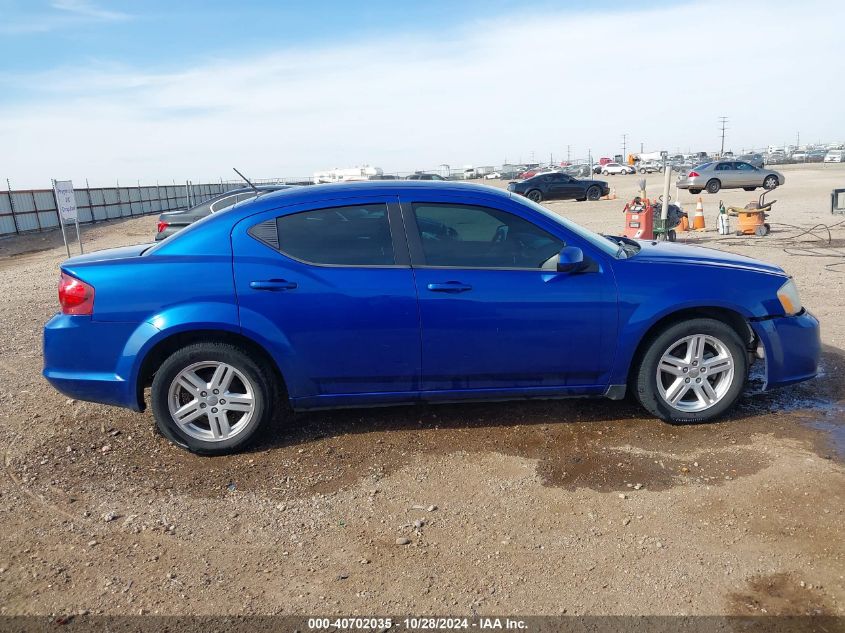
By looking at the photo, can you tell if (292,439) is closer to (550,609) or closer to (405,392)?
(405,392)

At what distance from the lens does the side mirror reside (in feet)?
13.4

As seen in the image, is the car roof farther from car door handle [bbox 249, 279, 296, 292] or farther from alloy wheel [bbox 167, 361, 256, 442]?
alloy wheel [bbox 167, 361, 256, 442]

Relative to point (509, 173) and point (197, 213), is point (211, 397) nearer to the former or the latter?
point (197, 213)

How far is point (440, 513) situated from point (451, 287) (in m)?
1.36

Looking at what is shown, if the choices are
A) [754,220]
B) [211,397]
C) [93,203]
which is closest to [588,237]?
[211,397]

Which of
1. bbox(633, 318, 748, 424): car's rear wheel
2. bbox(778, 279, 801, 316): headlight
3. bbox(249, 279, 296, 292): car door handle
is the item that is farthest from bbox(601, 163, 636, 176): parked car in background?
bbox(249, 279, 296, 292): car door handle

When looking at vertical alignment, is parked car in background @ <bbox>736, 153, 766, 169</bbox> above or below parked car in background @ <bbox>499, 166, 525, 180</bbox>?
above

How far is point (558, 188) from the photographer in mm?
32125

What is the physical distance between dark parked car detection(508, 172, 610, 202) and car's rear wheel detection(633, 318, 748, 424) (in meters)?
27.4

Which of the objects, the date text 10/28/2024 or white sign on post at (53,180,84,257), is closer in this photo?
the date text 10/28/2024

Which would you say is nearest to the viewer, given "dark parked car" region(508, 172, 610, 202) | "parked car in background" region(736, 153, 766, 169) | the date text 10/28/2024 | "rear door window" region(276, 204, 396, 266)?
the date text 10/28/2024

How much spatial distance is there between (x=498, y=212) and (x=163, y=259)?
213 cm

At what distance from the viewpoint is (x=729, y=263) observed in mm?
4473

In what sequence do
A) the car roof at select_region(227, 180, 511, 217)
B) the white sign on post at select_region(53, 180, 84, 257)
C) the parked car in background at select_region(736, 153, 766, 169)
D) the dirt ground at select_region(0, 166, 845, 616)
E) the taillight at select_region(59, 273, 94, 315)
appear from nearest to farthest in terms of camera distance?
the dirt ground at select_region(0, 166, 845, 616), the taillight at select_region(59, 273, 94, 315), the car roof at select_region(227, 180, 511, 217), the white sign on post at select_region(53, 180, 84, 257), the parked car in background at select_region(736, 153, 766, 169)
